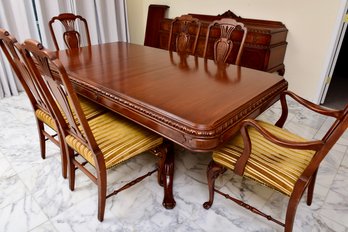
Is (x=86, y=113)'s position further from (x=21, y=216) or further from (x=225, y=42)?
(x=225, y=42)

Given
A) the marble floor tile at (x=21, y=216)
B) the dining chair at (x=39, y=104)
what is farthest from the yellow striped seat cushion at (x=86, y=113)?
the marble floor tile at (x=21, y=216)

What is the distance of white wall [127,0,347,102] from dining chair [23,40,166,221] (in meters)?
2.22

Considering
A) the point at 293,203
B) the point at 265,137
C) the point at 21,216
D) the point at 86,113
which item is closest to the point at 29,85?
the point at 86,113

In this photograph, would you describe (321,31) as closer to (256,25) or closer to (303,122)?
(256,25)

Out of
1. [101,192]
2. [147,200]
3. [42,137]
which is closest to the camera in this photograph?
[101,192]

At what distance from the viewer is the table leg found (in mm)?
1473

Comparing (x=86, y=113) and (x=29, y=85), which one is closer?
(x=29, y=85)

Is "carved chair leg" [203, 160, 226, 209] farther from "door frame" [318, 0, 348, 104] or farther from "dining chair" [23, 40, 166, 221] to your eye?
"door frame" [318, 0, 348, 104]

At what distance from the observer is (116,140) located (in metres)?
1.36

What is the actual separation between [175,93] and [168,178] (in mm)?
541

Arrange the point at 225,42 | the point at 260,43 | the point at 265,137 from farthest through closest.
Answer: the point at 260,43 < the point at 225,42 < the point at 265,137

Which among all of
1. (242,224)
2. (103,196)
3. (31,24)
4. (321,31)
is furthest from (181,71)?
(31,24)

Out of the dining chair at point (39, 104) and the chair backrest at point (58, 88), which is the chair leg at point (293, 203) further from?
the dining chair at point (39, 104)

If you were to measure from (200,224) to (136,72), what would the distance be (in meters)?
1.00
